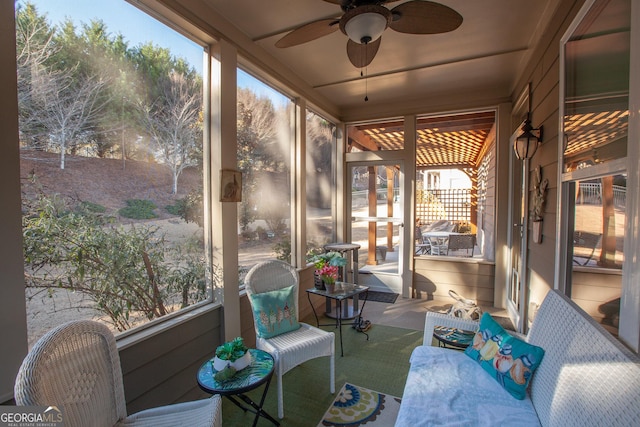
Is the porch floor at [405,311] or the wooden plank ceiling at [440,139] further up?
the wooden plank ceiling at [440,139]

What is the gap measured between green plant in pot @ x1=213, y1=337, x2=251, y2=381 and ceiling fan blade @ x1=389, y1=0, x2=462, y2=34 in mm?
1994

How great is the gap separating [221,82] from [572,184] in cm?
254

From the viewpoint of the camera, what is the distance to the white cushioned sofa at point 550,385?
1.03 metres

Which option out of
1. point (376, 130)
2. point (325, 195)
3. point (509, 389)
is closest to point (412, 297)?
point (325, 195)

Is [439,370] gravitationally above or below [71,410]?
below

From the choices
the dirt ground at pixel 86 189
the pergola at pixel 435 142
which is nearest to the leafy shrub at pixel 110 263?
the dirt ground at pixel 86 189

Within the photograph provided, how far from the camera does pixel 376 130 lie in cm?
491

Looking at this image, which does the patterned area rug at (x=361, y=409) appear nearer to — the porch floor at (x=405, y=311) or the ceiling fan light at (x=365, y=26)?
the porch floor at (x=405, y=311)

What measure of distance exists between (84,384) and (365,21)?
207 centimetres

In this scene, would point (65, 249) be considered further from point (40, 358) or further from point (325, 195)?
point (325, 195)

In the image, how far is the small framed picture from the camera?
2.42 metres

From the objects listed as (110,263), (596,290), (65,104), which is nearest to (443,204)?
(596,290)

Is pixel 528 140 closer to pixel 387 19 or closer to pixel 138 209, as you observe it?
pixel 387 19

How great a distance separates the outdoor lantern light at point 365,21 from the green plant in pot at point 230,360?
185cm
